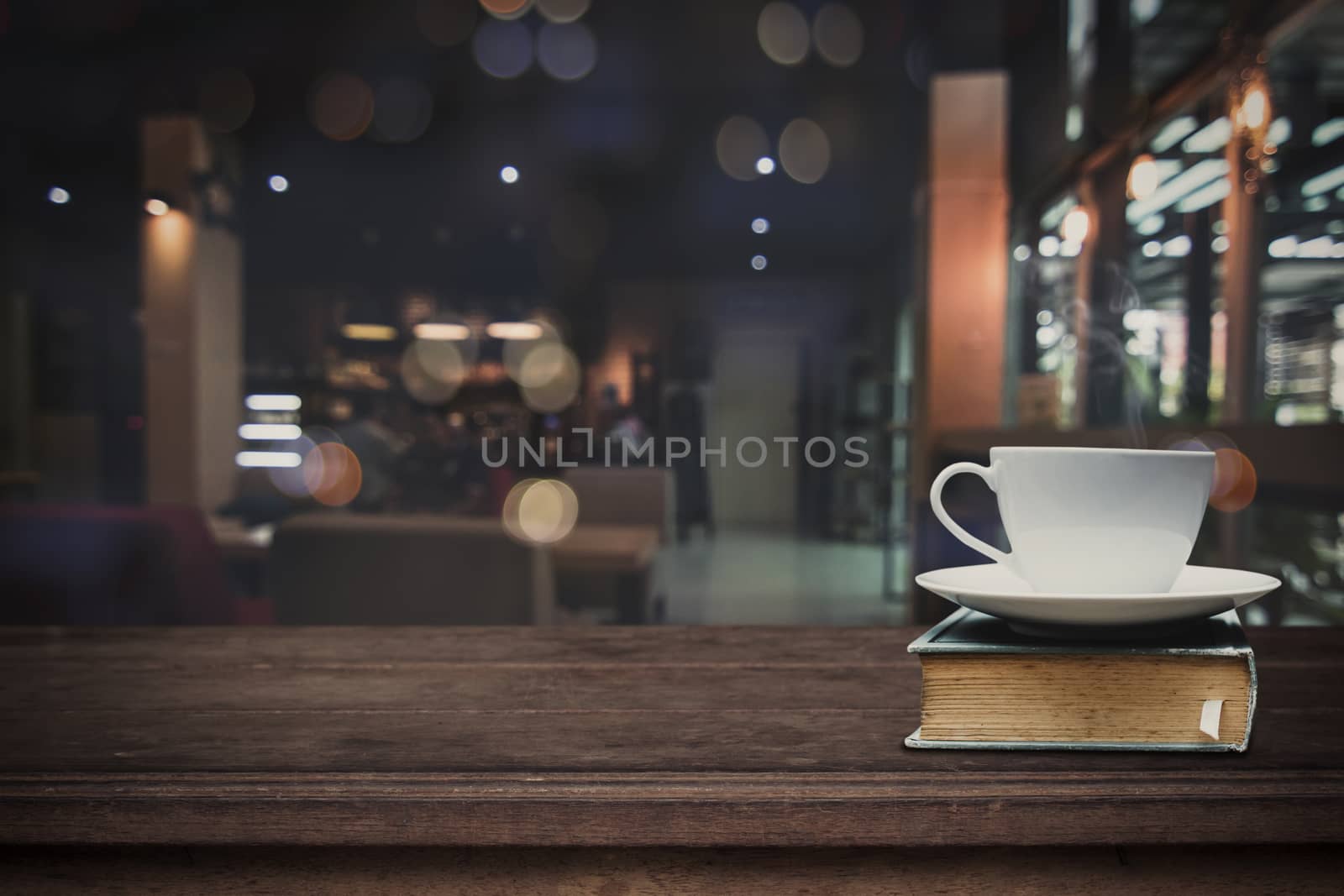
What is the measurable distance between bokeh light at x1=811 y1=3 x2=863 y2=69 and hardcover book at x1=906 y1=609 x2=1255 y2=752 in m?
3.99

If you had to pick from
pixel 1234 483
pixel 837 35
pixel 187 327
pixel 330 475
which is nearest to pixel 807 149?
pixel 837 35

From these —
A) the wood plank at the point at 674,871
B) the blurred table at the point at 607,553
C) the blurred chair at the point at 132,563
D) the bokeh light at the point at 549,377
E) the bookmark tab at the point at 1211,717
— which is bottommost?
the blurred table at the point at 607,553

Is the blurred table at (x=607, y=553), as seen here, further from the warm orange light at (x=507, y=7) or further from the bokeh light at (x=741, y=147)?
the warm orange light at (x=507, y=7)

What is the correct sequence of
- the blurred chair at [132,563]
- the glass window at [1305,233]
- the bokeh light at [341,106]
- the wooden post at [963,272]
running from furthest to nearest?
the bokeh light at [341,106], the wooden post at [963,272], the glass window at [1305,233], the blurred chair at [132,563]

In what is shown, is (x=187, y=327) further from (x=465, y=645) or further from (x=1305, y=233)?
(x=1305, y=233)

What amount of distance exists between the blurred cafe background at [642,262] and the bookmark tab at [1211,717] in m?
2.38

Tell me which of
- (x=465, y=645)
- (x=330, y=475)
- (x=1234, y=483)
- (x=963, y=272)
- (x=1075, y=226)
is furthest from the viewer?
(x=330, y=475)

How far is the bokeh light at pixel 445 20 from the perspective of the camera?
403 centimetres

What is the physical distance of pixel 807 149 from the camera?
158 inches

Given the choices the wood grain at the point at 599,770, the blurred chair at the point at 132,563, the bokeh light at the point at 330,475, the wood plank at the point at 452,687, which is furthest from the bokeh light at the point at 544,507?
the wood grain at the point at 599,770

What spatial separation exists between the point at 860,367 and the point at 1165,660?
135 inches

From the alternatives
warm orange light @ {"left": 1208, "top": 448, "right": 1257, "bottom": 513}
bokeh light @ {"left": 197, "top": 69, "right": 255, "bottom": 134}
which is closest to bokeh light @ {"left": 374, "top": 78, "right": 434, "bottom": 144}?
bokeh light @ {"left": 197, "top": 69, "right": 255, "bottom": 134}

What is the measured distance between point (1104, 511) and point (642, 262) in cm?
374

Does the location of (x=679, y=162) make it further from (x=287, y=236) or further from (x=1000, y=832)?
(x=1000, y=832)
